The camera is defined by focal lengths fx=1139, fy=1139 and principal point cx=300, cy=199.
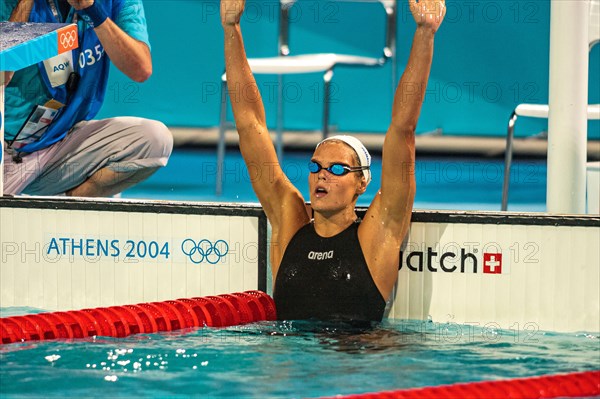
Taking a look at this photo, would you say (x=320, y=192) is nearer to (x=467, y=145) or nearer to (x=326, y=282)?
(x=326, y=282)

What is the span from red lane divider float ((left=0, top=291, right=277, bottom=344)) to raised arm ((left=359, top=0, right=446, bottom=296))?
0.42 metres

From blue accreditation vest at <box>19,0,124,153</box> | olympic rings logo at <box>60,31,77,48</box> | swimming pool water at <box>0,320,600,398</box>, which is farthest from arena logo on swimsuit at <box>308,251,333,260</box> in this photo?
blue accreditation vest at <box>19,0,124,153</box>

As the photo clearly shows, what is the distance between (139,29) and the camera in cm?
485

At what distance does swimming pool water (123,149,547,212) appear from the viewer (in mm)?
6449

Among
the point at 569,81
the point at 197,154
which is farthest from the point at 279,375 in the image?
the point at 197,154

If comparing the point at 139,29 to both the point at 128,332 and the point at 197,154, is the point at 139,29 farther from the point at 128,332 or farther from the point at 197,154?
the point at 197,154

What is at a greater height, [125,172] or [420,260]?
[125,172]

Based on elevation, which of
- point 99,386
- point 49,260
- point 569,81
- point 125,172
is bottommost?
point 99,386

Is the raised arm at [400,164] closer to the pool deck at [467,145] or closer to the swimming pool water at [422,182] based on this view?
the swimming pool water at [422,182]

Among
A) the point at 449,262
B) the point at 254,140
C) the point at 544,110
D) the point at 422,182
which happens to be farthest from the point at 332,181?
the point at 422,182

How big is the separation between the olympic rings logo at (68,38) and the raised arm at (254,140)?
63 centimetres

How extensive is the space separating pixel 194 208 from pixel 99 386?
3.62 ft

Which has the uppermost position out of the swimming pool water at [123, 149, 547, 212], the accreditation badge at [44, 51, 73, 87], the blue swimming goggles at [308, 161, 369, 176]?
the accreditation badge at [44, 51, 73, 87]

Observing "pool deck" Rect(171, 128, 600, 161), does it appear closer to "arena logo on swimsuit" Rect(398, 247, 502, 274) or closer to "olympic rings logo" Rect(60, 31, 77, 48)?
"olympic rings logo" Rect(60, 31, 77, 48)
